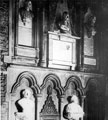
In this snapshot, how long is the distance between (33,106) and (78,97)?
1.91 meters

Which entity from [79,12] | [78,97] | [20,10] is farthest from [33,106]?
[79,12]

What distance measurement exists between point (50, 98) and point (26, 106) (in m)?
0.95

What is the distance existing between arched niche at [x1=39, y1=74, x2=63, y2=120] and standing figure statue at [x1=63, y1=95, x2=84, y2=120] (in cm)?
25

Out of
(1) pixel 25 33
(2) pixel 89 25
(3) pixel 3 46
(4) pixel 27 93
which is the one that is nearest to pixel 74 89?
(4) pixel 27 93

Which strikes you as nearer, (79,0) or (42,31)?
(42,31)

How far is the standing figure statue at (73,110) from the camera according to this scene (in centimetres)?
1003

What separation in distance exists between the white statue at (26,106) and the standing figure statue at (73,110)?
49.0 inches

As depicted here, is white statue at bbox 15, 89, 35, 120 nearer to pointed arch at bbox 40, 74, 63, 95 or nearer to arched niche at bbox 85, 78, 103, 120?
pointed arch at bbox 40, 74, 63, 95

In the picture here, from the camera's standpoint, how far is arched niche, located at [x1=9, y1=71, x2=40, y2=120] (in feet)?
28.8

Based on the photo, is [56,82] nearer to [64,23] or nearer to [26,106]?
[26,106]

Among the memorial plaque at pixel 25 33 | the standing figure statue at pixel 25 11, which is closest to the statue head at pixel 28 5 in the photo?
the standing figure statue at pixel 25 11

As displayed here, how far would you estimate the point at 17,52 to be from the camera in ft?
29.8

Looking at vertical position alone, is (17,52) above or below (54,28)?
below

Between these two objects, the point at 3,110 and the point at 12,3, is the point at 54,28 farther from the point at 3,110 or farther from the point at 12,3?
the point at 3,110
